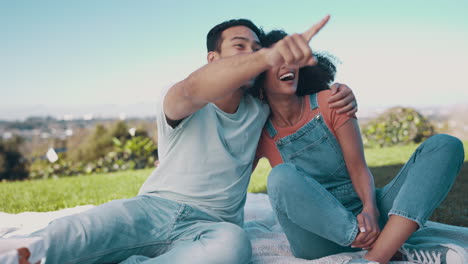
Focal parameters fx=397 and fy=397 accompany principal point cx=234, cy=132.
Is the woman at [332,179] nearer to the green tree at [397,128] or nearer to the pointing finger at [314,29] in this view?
the pointing finger at [314,29]

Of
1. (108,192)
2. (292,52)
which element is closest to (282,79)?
(292,52)

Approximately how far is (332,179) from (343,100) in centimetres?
44

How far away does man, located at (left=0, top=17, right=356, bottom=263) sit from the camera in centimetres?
171

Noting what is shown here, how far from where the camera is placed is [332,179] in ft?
7.07

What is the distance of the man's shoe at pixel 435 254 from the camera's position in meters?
1.84

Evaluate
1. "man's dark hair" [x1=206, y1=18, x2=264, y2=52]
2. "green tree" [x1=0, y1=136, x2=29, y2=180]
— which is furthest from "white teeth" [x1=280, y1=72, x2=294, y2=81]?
"green tree" [x1=0, y1=136, x2=29, y2=180]

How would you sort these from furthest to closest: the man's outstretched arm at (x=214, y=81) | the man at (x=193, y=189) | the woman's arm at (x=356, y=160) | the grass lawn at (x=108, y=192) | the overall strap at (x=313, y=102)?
the grass lawn at (x=108, y=192) < the overall strap at (x=313, y=102) < the woman's arm at (x=356, y=160) < the man at (x=193, y=189) < the man's outstretched arm at (x=214, y=81)

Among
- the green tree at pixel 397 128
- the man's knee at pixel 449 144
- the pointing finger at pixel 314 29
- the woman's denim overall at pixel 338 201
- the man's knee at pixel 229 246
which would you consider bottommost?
the green tree at pixel 397 128

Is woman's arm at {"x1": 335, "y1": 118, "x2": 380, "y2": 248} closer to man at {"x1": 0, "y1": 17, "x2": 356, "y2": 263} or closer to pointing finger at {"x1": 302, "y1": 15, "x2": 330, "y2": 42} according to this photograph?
man at {"x1": 0, "y1": 17, "x2": 356, "y2": 263}

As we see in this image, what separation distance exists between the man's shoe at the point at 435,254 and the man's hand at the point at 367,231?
0.26 metres

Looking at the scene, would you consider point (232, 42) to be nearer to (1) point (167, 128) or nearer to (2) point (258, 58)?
(1) point (167, 128)

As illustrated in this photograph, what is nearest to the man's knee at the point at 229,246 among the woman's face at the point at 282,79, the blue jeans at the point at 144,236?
the blue jeans at the point at 144,236

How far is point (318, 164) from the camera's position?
2143 mm

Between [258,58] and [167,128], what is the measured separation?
71 cm
